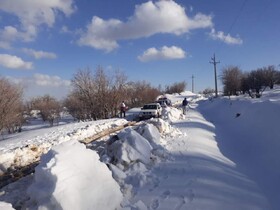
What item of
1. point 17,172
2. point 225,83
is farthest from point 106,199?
point 225,83

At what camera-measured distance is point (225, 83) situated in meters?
76.9

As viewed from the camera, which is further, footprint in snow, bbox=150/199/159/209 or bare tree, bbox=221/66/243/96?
bare tree, bbox=221/66/243/96

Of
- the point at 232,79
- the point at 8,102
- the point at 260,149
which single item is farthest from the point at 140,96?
the point at 260,149

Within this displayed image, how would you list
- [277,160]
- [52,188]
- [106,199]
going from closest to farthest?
[52,188] < [106,199] < [277,160]

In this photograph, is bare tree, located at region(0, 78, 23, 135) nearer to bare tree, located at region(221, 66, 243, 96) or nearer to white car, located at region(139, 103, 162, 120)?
white car, located at region(139, 103, 162, 120)

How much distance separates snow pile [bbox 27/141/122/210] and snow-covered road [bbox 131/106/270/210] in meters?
1.07

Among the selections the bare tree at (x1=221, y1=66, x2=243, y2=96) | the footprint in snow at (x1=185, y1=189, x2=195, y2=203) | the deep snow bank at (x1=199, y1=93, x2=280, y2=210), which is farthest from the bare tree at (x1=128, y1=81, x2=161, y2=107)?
the footprint in snow at (x1=185, y1=189, x2=195, y2=203)

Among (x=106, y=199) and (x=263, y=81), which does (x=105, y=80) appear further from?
(x=263, y=81)

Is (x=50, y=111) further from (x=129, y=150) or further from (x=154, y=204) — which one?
(x=154, y=204)

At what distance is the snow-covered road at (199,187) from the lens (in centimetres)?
815

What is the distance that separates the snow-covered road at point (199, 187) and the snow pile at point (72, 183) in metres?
1.07

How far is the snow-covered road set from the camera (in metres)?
8.15

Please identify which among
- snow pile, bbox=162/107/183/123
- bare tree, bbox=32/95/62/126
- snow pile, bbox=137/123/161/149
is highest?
snow pile, bbox=137/123/161/149

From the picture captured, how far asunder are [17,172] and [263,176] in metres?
8.32
